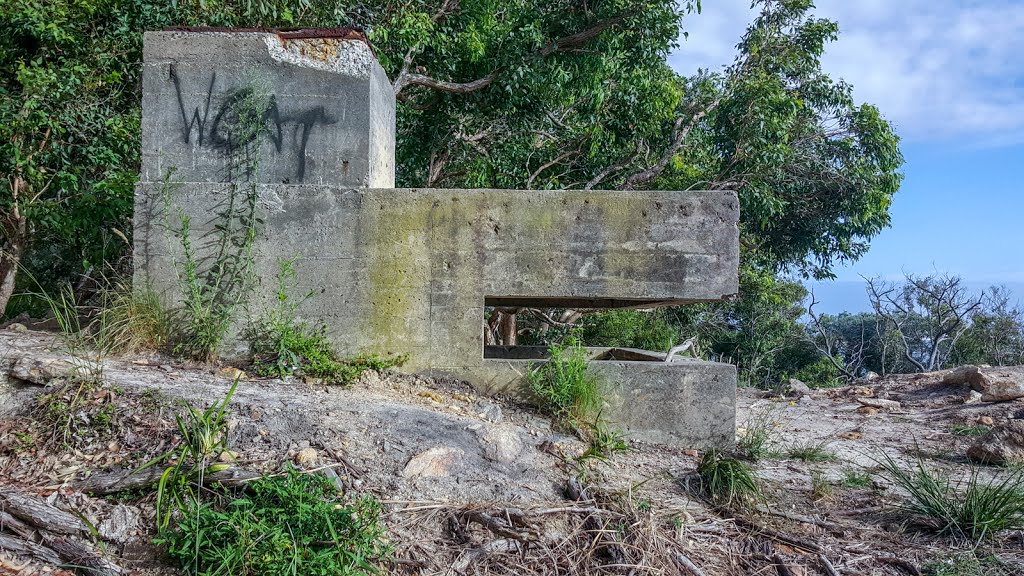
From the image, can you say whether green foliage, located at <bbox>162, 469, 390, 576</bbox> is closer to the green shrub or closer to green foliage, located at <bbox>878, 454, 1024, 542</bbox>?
green foliage, located at <bbox>878, 454, 1024, 542</bbox>

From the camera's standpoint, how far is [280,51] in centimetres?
461

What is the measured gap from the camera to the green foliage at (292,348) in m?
4.27

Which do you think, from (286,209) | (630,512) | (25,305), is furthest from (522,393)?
(25,305)

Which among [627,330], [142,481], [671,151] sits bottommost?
[142,481]

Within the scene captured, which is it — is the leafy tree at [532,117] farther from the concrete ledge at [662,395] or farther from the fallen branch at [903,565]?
the fallen branch at [903,565]

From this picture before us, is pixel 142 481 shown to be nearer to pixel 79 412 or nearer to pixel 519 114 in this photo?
pixel 79 412

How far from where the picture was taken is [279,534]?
252 cm

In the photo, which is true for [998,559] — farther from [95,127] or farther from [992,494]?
[95,127]

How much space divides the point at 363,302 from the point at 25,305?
5.80m

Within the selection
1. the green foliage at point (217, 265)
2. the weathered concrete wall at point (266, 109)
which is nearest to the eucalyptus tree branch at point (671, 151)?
the weathered concrete wall at point (266, 109)

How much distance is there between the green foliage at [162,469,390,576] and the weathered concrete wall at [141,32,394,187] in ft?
7.78

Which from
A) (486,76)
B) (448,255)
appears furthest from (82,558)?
(486,76)

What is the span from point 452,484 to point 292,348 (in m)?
1.60

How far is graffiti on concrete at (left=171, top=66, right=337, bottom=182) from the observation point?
15.2ft
